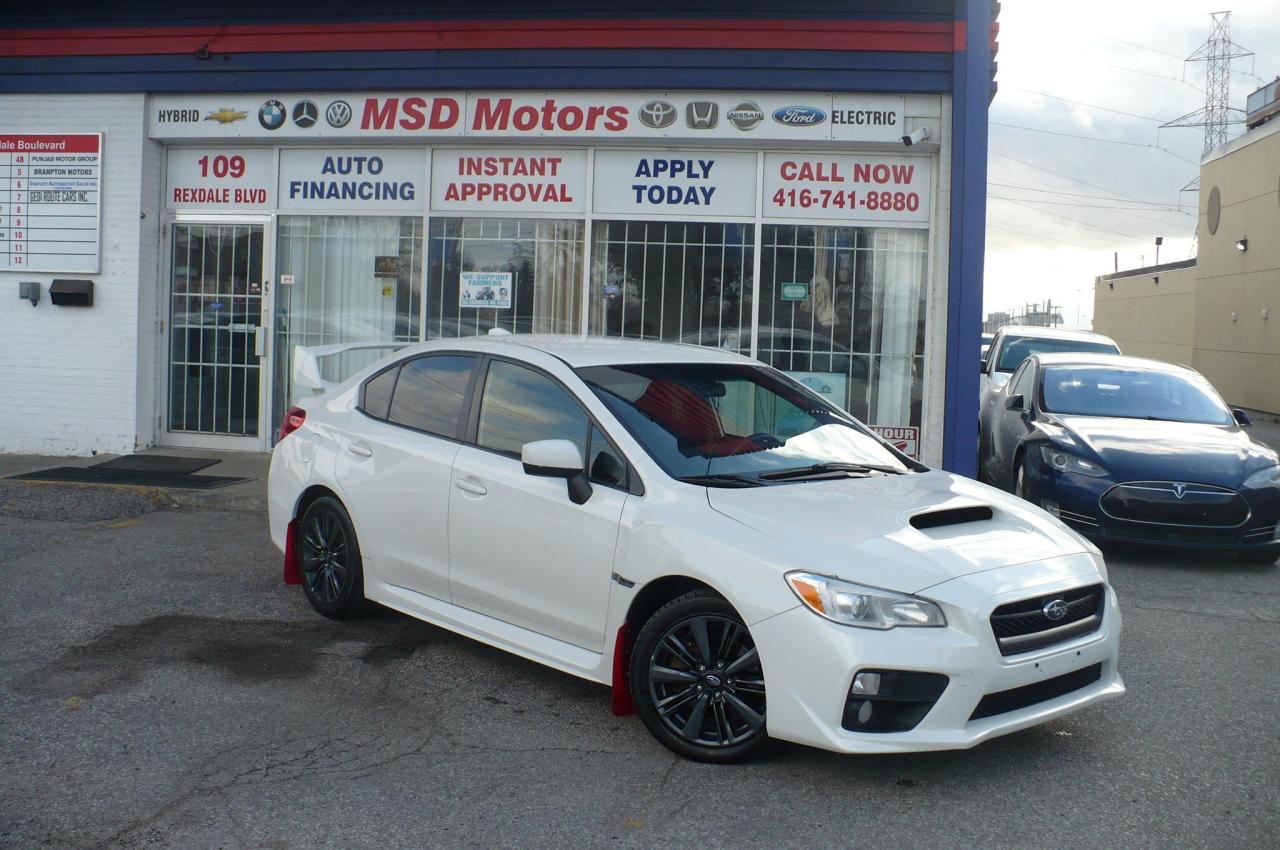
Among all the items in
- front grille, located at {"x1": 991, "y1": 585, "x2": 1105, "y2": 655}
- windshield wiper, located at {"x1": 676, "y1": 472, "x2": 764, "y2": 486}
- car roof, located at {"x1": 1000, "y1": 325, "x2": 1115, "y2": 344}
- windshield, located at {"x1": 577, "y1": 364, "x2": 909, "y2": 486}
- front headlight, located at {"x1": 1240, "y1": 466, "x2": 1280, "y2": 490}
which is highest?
car roof, located at {"x1": 1000, "y1": 325, "x2": 1115, "y2": 344}

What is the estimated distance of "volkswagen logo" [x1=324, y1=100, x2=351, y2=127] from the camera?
11.7m

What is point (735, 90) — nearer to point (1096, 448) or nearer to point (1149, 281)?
point (1096, 448)

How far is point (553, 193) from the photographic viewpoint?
38.2ft

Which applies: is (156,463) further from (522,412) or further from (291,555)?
(522,412)

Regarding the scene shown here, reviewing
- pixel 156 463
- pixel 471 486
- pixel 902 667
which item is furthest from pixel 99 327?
pixel 902 667

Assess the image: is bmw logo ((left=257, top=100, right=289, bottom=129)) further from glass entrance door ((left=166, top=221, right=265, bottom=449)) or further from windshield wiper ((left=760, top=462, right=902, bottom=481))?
windshield wiper ((left=760, top=462, right=902, bottom=481))

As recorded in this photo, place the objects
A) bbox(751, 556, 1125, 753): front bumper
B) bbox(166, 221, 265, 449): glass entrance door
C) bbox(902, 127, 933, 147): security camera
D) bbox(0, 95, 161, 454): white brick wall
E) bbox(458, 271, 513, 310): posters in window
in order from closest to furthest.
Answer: bbox(751, 556, 1125, 753): front bumper
bbox(902, 127, 933, 147): security camera
bbox(458, 271, 513, 310): posters in window
bbox(0, 95, 161, 454): white brick wall
bbox(166, 221, 265, 449): glass entrance door

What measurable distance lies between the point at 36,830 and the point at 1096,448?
7.25 metres

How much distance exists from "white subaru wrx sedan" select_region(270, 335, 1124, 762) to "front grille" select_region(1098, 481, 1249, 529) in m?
3.41

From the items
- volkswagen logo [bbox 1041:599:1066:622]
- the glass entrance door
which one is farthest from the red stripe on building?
volkswagen logo [bbox 1041:599:1066:622]

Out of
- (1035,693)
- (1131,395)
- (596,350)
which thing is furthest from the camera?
(1131,395)

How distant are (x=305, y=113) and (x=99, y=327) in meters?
3.02

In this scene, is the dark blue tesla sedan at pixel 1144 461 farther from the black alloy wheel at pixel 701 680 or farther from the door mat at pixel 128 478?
the door mat at pixel 128 478

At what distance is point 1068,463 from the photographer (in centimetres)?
884
